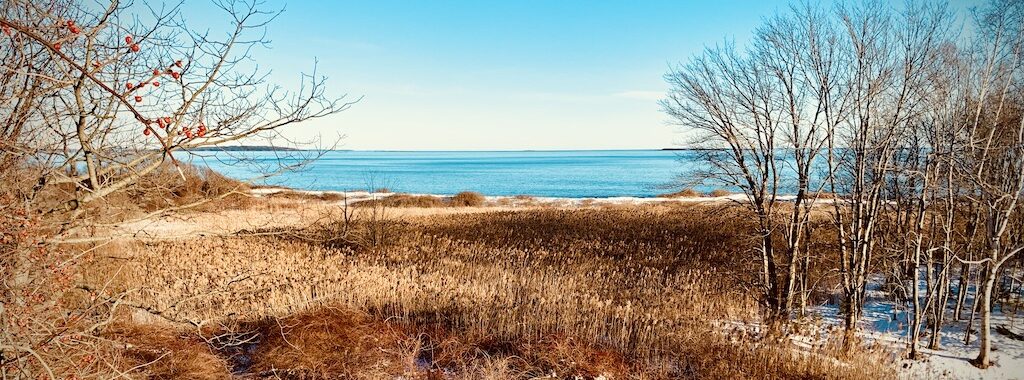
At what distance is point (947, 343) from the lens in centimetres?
933

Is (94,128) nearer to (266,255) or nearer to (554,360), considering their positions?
(554,360)

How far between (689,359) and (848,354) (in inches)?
103

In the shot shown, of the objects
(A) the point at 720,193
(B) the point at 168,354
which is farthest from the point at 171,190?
(A) the point at 720,193

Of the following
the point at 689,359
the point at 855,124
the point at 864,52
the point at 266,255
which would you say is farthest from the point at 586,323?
the point at 266,255

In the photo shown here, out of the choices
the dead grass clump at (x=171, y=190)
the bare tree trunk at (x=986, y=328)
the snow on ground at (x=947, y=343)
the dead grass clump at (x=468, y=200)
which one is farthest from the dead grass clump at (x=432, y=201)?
the bare tree trunk at (x=986, y=328)

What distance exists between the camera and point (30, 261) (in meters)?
3.40

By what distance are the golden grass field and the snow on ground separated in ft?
3.55

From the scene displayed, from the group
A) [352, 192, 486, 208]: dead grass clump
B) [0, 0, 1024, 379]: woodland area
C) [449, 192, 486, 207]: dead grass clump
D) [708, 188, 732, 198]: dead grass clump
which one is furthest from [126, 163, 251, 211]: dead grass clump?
[708, 188, 732, 198]: dead grass clump

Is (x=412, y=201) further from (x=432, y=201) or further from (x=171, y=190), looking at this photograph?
(x=171, y=190)

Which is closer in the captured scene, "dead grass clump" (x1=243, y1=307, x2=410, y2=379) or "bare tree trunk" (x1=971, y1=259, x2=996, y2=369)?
"dead grass clump" (x1=243, y1=307, x2=410, y2=379)

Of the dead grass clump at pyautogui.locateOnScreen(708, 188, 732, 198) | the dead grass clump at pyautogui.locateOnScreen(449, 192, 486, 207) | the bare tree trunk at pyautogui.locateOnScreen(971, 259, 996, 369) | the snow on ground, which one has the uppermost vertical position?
the bare tree trunk at pyautogui.locateOnScreen(971, 259, 996, 369)

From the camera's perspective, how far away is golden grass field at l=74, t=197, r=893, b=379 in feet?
21.8

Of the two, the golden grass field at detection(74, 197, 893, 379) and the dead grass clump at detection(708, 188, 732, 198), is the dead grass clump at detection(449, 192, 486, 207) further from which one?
the golden grass field at detection(74, 197, 893, 379)

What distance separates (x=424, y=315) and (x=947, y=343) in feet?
30.3
